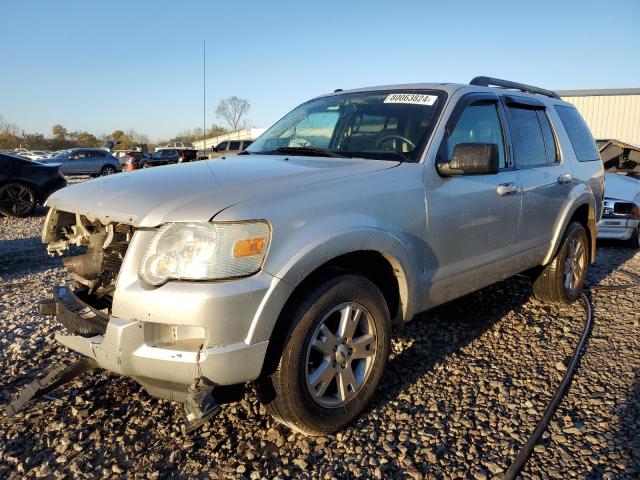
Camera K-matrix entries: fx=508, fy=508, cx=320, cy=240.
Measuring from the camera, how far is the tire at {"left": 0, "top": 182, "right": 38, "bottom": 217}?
10414 mm

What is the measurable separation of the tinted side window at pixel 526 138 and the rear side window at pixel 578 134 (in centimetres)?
60

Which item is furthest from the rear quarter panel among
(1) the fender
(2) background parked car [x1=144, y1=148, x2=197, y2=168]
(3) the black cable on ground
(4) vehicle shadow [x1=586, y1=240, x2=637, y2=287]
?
(2) background parked car [x1=144, y1=148, x2=197, y2=168]

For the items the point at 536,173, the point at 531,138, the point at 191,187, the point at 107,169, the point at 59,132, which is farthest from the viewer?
the point at 59,132

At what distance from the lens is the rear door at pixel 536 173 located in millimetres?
3824

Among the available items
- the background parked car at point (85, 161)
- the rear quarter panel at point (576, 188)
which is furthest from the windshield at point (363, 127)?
the background parked car at point (85, 161)

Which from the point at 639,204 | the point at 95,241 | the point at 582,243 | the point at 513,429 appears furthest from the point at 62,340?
the point at 639,204

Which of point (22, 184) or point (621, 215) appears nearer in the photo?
point (621, 215)

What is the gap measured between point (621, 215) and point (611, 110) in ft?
68.7

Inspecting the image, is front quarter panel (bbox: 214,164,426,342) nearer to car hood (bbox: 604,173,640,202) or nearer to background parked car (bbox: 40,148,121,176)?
car hood (bbox: 604,173,640,202)

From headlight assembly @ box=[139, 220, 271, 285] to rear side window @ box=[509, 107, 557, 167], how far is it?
97.7 inches

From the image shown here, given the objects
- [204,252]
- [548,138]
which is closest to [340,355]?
[204,252]

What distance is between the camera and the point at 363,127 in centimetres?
346

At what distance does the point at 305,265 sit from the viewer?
7.39 feet

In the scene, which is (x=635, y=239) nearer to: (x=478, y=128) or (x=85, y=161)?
(x=478, y=128)
